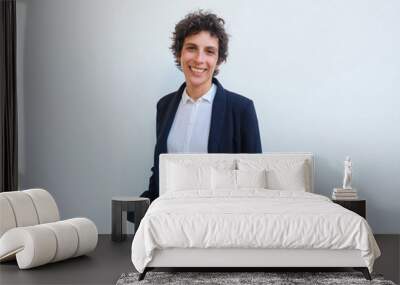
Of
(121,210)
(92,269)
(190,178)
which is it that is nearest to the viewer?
(92,269)

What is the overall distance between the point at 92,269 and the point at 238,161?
2.20m

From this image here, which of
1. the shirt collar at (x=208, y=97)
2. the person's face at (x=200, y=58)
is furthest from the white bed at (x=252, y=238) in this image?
the person's face at (x=200, y=58)

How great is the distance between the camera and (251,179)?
6793mm

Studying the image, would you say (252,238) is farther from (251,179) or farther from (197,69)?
(197,69)

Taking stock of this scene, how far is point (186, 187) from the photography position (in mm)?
6859

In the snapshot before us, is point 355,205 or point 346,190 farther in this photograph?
point 346,190

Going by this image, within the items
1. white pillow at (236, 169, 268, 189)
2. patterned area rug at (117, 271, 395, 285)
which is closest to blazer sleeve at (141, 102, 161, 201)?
white pillow at (236, 169, 268, 189)

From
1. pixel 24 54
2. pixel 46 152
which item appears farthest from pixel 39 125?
pixel 24 54

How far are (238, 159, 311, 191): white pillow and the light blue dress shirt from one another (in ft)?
1.88

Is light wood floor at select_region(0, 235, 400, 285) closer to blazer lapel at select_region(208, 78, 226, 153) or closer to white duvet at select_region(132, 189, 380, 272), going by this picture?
white duvet at select_region(132, 189, 380, 272)

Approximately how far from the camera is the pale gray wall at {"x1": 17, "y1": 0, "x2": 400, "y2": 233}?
766cm

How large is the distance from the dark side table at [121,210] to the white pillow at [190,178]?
0.40m

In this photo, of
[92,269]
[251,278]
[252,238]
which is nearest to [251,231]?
[252,238]

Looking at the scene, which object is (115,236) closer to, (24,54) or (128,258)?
(128,258)
